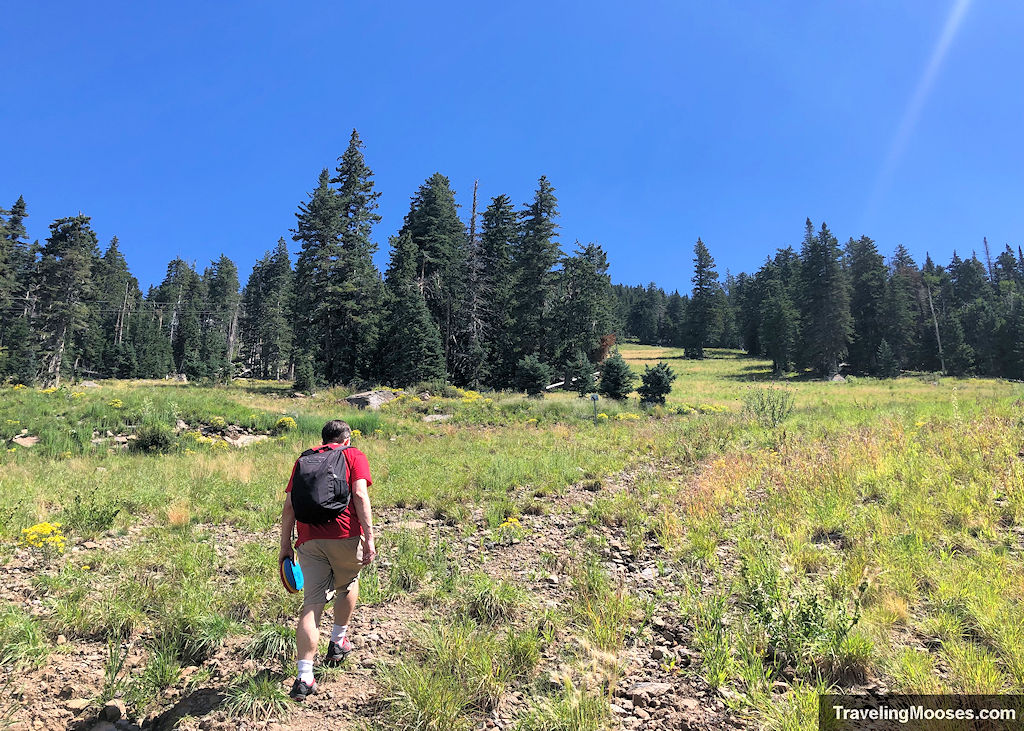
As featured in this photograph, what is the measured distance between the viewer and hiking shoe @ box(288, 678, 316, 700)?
3.30 metres

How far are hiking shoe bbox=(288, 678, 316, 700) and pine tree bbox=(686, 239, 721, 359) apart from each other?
76.3 m

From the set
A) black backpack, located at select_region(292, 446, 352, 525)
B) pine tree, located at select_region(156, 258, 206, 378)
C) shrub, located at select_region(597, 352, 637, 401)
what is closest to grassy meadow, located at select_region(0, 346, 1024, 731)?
black backpack, located at select_region(292, 446, 352, 525)

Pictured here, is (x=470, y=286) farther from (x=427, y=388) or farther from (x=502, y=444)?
(x=502, y=444)

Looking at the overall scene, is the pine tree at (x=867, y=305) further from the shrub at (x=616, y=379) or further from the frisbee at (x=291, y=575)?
the frisbee at (x=291, y=575)

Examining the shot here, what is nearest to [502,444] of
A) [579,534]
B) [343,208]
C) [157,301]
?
[579,534]

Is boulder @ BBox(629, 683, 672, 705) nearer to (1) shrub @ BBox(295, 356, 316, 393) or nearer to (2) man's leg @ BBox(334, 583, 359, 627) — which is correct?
(2) man's leg @ BBox(334, 583, 359, 627)

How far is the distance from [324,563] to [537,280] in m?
37.1

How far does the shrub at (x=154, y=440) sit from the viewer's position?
12.4 m

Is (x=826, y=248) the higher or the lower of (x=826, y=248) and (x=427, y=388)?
the higher

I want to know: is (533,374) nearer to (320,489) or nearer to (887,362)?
(320,489)

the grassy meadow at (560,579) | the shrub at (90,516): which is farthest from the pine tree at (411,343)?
the shrub at (90,516)

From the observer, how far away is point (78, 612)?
4121 millimetres

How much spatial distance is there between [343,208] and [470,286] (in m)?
12.0

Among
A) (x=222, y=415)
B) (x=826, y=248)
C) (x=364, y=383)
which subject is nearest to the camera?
(x=222, y=415)
